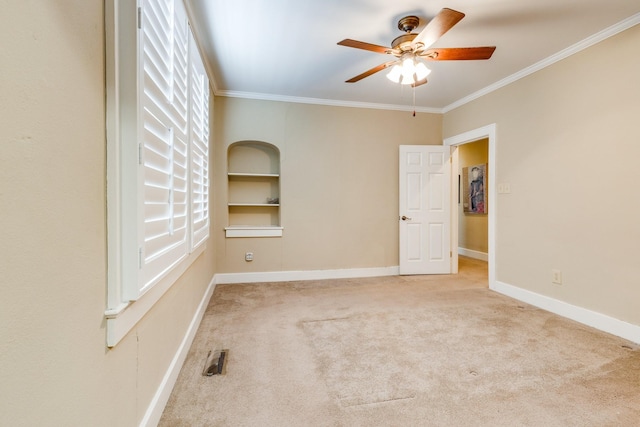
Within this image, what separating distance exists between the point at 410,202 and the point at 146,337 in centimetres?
396

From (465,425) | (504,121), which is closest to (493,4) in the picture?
(504,121)

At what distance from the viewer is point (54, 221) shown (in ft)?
2.57

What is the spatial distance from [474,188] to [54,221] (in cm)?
660

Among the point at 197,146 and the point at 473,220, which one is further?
the point at 473,220

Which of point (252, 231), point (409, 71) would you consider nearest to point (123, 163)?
point (409, 71)

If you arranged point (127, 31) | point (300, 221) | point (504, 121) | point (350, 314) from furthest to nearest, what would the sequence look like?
point (300, 221)
point (504, 121)
point (350, 314)
point (127, 31)

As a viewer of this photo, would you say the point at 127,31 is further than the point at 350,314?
No

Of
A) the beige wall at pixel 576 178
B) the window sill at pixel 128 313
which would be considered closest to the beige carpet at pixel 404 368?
the beige wall at pixel 576 178

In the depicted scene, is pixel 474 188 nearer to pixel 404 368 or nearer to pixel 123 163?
pixel 404 368

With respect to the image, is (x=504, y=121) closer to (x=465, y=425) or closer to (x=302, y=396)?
(x=465, y=425)

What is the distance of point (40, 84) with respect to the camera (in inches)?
28.5

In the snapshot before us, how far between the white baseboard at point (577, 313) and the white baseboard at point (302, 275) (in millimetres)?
1594

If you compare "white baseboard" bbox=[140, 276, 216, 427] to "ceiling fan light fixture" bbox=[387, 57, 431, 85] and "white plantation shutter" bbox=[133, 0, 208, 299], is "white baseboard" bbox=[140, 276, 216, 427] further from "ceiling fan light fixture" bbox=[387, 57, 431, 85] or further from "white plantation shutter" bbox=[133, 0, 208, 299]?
"ceiling fan light fixture" bbox=[387, 57, 431, 85]

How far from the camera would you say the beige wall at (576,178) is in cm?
256
